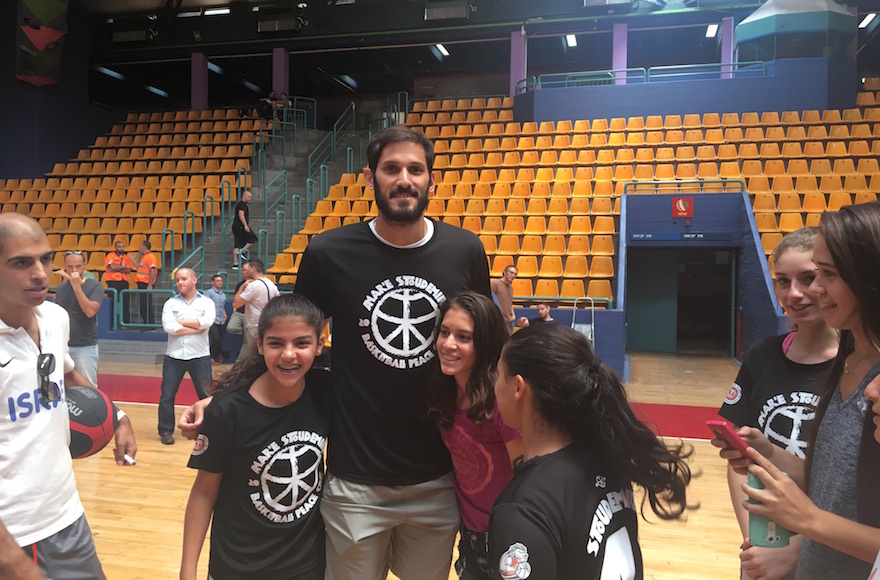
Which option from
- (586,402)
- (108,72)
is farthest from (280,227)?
(586,402)

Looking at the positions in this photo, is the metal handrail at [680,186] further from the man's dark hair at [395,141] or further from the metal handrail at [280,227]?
the man's dark hair at [395,141]

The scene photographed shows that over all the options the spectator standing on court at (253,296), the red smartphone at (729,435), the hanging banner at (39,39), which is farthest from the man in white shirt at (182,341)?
the hanging banner at (39,39)

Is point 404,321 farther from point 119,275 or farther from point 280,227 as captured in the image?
point 280,227

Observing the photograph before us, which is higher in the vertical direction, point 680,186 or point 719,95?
point 719,95

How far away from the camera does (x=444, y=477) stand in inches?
74.3

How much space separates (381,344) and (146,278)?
8746mm

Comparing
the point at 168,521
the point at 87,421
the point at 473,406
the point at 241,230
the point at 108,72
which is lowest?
the point at 168,521

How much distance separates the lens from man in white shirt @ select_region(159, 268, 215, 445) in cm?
521

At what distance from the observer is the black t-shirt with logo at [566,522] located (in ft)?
3.55

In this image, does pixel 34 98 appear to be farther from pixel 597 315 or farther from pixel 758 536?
pixel 758 536

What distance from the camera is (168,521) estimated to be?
11.8 ft

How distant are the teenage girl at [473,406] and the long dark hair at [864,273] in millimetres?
807

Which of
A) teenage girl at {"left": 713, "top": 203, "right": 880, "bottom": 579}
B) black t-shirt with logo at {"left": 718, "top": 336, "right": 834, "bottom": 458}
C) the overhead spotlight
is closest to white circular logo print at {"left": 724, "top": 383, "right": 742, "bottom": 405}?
black t-shirt with logo at {"left": 718, "top": 336, "right": 834, "bottom": 458}

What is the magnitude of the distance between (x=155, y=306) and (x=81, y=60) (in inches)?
377
